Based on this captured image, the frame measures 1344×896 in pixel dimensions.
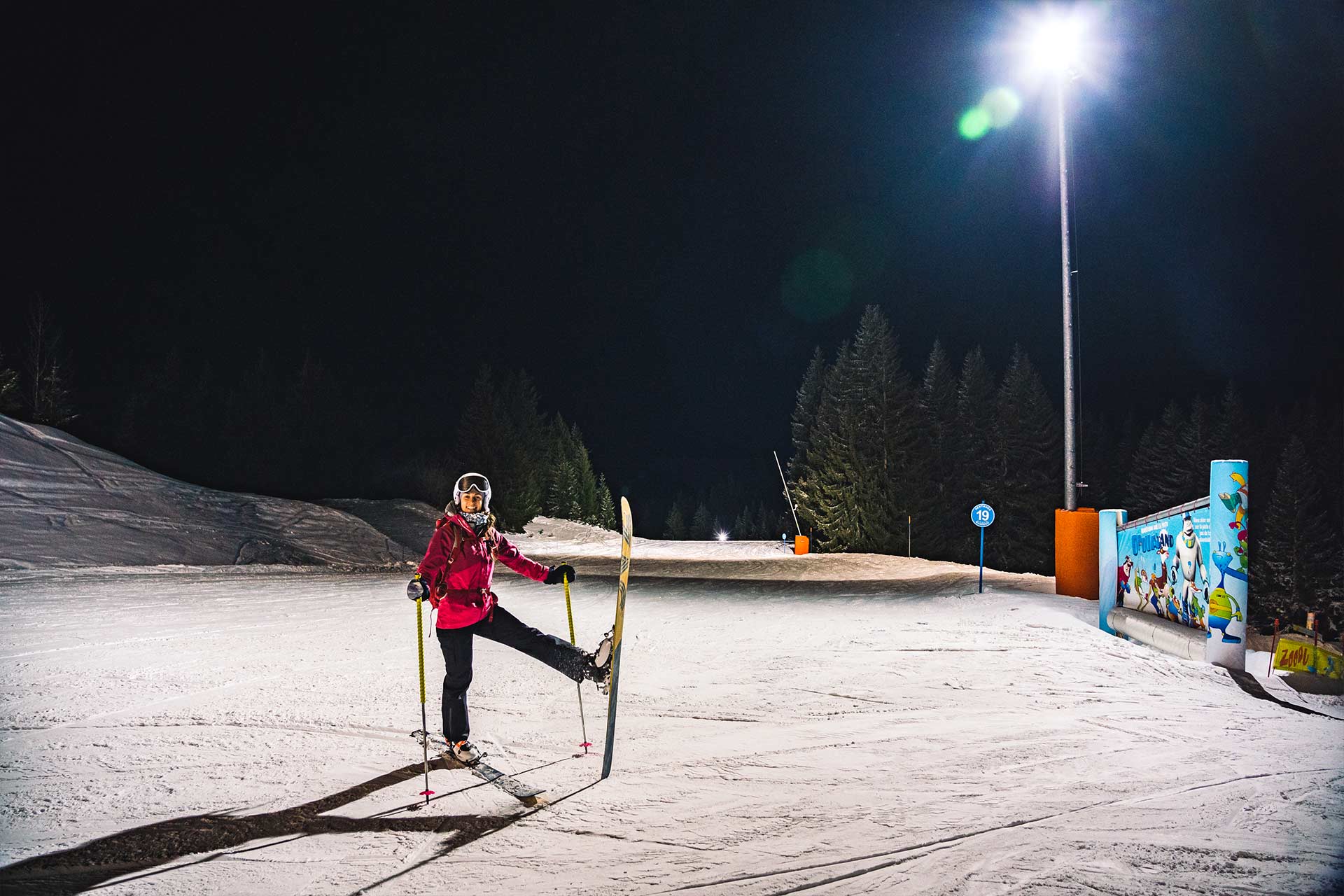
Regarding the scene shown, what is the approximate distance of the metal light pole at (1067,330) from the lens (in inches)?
560

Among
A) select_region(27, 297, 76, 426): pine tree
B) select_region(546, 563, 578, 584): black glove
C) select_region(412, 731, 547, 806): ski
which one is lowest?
select_region(412, 731, 547, 806): ski

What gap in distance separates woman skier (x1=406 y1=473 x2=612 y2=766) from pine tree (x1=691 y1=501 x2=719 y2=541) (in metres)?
132

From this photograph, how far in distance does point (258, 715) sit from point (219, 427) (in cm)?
6829

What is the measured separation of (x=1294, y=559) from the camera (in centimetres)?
5331

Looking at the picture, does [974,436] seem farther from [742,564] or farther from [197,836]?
[197,836]

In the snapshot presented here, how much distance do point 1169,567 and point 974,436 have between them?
4692cm

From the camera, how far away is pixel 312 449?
59.7 m

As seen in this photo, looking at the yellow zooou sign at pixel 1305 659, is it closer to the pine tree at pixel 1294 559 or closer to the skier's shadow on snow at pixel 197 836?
the skier's shadow on snow at pixel 197 836

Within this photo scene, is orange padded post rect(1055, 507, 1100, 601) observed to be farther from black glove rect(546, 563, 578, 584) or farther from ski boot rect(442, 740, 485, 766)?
ski boot rect(442, 740, 485, 766)

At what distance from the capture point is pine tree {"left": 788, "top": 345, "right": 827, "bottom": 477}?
176 ft

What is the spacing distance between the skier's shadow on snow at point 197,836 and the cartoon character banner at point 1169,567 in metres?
8.25

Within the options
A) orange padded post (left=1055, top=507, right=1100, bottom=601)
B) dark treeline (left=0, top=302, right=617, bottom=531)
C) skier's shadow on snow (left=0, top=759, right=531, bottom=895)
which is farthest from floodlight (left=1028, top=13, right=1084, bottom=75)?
dark treeline (left=0, top=302, right=617, bottom=531)

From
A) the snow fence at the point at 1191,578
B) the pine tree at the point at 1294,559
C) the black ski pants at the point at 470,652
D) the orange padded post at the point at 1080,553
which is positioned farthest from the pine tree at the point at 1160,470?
the black ski pants at the point at 470,652

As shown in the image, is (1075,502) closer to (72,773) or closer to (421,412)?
(72,773)
